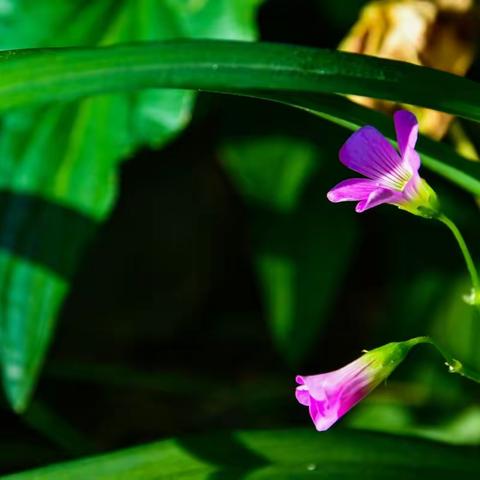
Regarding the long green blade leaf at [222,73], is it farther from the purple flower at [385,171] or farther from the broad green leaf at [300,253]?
the broad green leaf at [300,253]

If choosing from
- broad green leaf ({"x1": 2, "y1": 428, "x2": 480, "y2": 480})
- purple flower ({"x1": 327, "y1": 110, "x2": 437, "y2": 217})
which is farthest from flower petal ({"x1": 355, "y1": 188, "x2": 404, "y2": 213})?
broad green leaf ({"x1": 2, "y1": 428, "x2": 480, "y2": 480})

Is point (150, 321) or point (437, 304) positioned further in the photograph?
point (150, 321)

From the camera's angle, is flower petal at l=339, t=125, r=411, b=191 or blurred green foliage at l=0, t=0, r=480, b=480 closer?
flower petal at l=339, t=125, r=411, b=191

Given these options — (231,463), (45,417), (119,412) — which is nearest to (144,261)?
(119,412)

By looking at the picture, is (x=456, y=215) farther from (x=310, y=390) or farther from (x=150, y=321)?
(x=310, y=390)

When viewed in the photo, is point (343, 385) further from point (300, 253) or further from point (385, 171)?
point (300, 253)

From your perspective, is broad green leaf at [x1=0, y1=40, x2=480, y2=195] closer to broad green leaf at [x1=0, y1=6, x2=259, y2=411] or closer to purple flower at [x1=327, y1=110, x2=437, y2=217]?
purple flower at [x1=327, y1=110, x2=437, y2=217]
